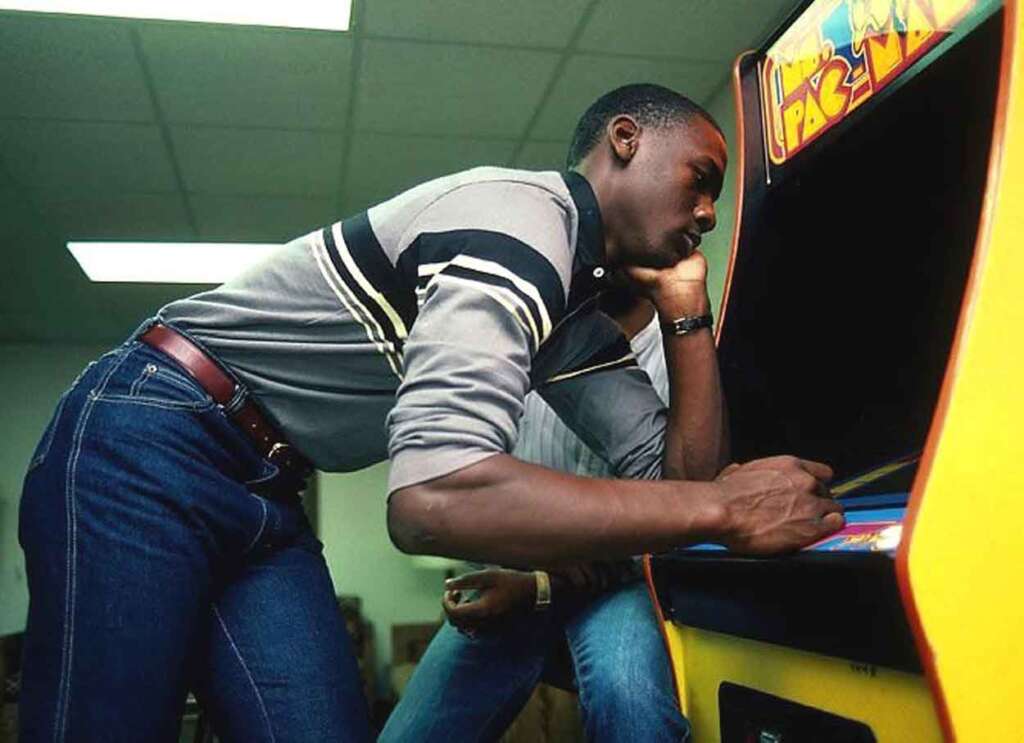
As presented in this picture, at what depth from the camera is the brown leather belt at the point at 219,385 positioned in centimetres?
98

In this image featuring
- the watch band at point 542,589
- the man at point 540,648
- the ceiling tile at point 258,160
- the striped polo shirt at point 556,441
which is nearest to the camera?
the man at point 540,648

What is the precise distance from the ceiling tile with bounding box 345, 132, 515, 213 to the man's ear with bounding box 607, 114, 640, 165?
8.15 feet

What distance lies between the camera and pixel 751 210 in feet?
4.06

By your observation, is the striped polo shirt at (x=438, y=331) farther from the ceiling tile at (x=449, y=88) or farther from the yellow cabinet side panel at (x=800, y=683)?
the ceiling tile at (x=449, y=88)

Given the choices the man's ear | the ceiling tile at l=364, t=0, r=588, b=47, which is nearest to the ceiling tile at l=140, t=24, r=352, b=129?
the ceiling tile at l=364, t=0, r=588, b=47

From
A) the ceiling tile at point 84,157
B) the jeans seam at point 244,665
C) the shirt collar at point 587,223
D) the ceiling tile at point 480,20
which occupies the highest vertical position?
the ceiling tile at point 84,157

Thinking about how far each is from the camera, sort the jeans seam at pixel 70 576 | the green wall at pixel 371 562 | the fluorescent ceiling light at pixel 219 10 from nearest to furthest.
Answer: the jeans seam at pixel 70 576 → the fluorescent ceiling light at pixel 219 10 → the green wall at pixel 371 562

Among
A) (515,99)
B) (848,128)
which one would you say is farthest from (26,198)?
(848,128)

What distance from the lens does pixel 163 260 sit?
4766 millimetres

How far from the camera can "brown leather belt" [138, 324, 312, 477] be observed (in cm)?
98

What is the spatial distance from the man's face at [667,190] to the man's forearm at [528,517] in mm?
429

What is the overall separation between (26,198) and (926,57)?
3.90 metres

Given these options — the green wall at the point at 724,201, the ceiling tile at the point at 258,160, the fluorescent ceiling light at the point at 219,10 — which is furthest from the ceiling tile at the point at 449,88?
the green wall at the point at 724,201

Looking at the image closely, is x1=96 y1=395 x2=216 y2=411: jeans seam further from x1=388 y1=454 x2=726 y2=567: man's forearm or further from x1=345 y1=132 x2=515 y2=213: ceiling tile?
x1=345 y1=132 x2=515 y2=213: ceiling tile
